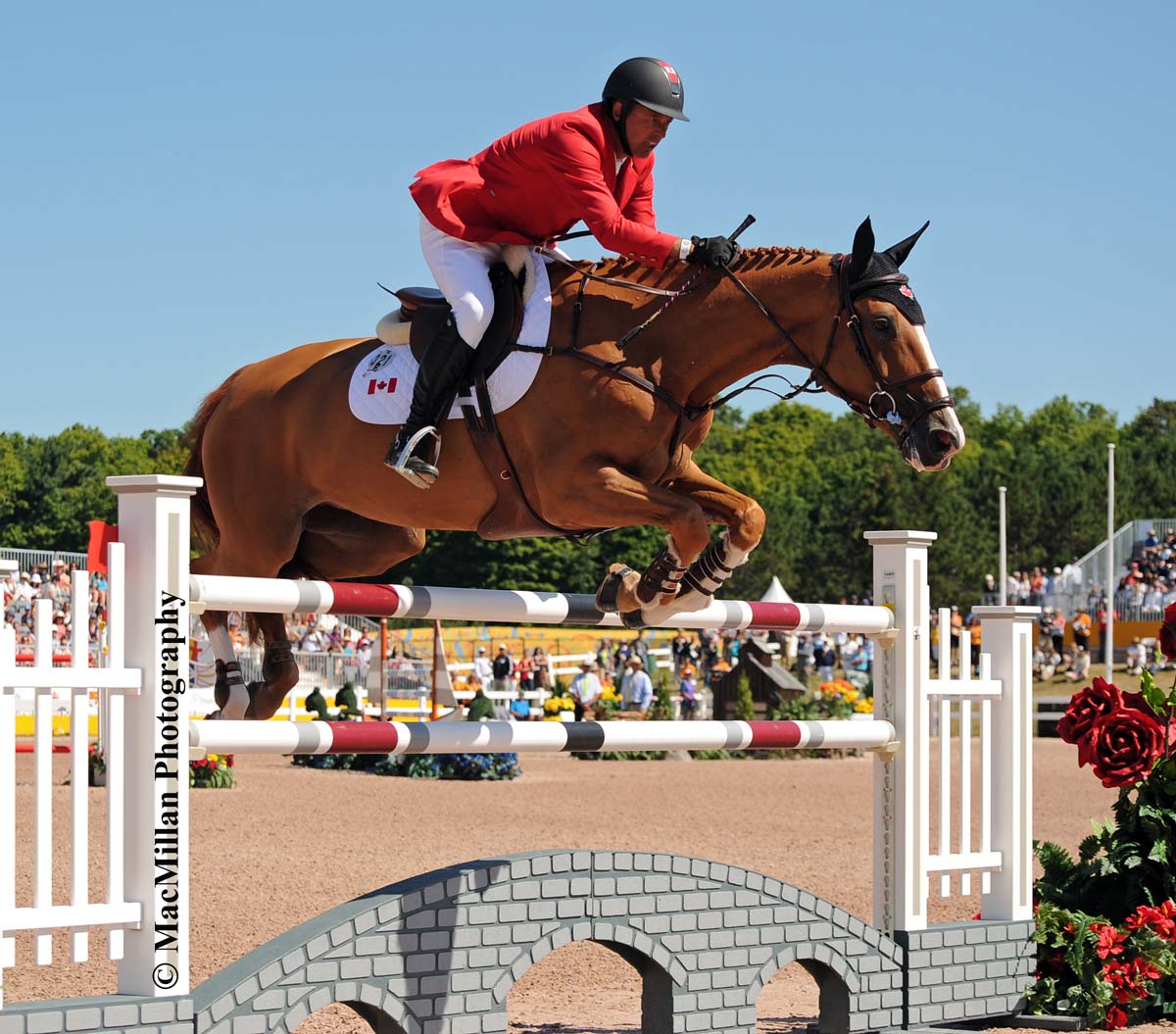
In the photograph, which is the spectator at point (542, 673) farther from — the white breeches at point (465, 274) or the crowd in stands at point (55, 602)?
the white breeches at point (465, 274)

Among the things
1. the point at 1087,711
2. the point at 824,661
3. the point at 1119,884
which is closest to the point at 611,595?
the point at 1087,711

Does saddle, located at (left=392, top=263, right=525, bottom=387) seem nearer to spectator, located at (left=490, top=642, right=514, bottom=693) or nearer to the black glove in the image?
the black glove

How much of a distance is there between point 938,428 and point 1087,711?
6.05 ft

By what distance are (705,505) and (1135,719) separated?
1981 mm

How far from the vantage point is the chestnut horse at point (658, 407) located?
189 inches

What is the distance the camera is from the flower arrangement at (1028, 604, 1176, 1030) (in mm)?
5605

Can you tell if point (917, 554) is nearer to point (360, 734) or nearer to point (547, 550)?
point (360, 734)

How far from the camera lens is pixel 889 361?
4.83 m

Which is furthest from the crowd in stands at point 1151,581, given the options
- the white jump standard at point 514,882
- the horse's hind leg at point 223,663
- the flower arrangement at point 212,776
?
the horse's hind leg at point 223,663

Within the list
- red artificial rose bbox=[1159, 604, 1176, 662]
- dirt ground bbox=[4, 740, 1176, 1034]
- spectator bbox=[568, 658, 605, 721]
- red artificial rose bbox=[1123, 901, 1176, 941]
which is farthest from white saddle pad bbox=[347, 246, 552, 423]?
spectator bbox=[568, 658, 605, 721]

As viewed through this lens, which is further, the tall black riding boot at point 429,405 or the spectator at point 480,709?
the spectator at point 480,709

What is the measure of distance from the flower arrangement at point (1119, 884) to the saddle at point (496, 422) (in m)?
2.33
